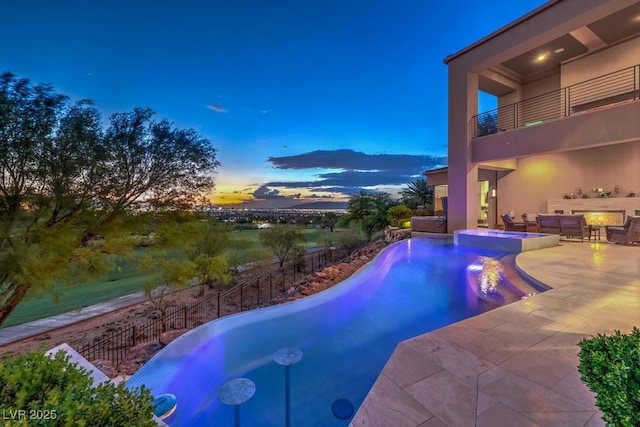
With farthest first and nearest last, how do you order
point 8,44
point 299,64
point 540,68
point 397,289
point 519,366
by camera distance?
point 299,64
point 540,68
point 8,44
point 397,289
point 519,366

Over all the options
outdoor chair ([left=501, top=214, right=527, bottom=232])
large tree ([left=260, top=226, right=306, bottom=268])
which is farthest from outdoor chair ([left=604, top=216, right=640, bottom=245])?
large tree ([left=260, top=226, right=306, bottom=268])

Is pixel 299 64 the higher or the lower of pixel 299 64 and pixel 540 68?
the higher

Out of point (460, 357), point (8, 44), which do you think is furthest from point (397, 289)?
point (8, 44)

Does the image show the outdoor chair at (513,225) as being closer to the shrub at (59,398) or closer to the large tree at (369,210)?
the large tree at (369,210)

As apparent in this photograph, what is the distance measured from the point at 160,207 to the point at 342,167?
1083 inches

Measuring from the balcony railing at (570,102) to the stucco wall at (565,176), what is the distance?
1826 millimetres

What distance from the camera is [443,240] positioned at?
11.7 m

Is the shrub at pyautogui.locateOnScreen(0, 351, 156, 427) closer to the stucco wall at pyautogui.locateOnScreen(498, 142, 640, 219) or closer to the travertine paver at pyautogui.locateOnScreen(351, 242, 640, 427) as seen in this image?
the travertine paver at pyautogui.locateOnScreen(351, 242, 640, 427)

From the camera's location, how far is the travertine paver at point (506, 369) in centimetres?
210

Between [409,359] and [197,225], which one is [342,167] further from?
[409,359]

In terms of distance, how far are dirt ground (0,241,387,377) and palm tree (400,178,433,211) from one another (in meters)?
13.9

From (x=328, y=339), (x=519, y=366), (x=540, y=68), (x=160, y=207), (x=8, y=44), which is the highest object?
(x=540, y=68)

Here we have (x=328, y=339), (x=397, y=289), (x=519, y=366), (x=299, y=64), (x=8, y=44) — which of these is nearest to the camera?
(x=519, y=366)

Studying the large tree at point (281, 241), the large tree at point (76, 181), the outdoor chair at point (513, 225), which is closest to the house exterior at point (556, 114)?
the outdoor chair at point (513, 225)
